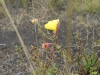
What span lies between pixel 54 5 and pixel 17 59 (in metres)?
1.14

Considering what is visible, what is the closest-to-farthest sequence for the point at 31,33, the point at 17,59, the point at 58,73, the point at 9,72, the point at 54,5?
the point at 58,73 → the point at 9,72 → the point at 17,59 → the point at 31,33 → the point at 54,5

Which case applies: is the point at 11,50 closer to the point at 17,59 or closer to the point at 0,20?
the point at 17,59

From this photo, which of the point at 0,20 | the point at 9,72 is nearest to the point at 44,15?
the point at 0,20

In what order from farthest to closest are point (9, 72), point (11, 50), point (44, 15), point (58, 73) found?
point (44, 15) < point (11, 50) < point (9, 72) < point (58, 73)

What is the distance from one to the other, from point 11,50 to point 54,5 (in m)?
1.03

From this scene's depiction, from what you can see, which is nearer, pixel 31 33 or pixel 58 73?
pixel 58 73

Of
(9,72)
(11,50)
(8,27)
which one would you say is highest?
(8,27)

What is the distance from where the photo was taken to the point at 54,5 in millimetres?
2959

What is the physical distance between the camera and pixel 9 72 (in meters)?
1.87

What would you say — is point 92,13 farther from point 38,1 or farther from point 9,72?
point 9,72

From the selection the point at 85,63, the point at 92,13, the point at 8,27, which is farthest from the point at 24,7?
the point at 85,63

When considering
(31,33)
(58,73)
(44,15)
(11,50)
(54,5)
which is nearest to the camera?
(58,73)

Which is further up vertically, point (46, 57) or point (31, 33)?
point (31, 33)

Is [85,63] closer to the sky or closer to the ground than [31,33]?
closer to the ground
